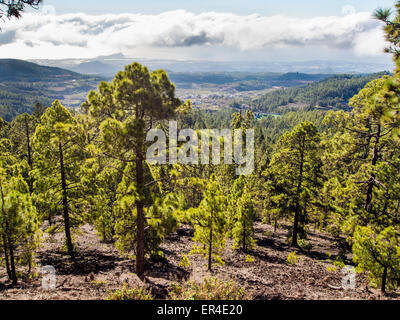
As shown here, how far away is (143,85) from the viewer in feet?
33.6

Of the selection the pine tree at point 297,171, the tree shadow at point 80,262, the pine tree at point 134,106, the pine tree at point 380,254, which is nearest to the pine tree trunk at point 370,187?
the pine tree at point 380,254

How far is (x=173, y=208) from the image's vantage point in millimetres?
10297

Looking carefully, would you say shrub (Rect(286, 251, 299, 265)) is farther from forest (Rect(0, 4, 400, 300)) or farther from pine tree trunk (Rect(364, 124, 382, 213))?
pine tree trunk (Rect(364, 124, 382, 213))

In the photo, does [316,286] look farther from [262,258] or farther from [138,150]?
[138,150]

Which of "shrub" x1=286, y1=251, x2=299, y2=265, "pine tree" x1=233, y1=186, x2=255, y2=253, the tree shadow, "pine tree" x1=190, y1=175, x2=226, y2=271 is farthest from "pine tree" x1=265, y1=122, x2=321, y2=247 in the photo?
the tree shadow

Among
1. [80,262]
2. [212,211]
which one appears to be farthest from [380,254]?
[80,262]

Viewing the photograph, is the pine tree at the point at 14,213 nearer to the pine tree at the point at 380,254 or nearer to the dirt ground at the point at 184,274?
the dirt ground at the point at 184,274

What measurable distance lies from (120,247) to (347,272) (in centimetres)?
1387

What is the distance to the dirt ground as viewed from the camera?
1154 cm

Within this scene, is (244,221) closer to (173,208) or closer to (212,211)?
(212,211)

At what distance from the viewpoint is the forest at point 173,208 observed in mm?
10211

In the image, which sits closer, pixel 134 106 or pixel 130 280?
pixel 134 106

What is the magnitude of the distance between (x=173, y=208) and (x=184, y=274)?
825 cm

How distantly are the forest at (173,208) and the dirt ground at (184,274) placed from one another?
104mm
